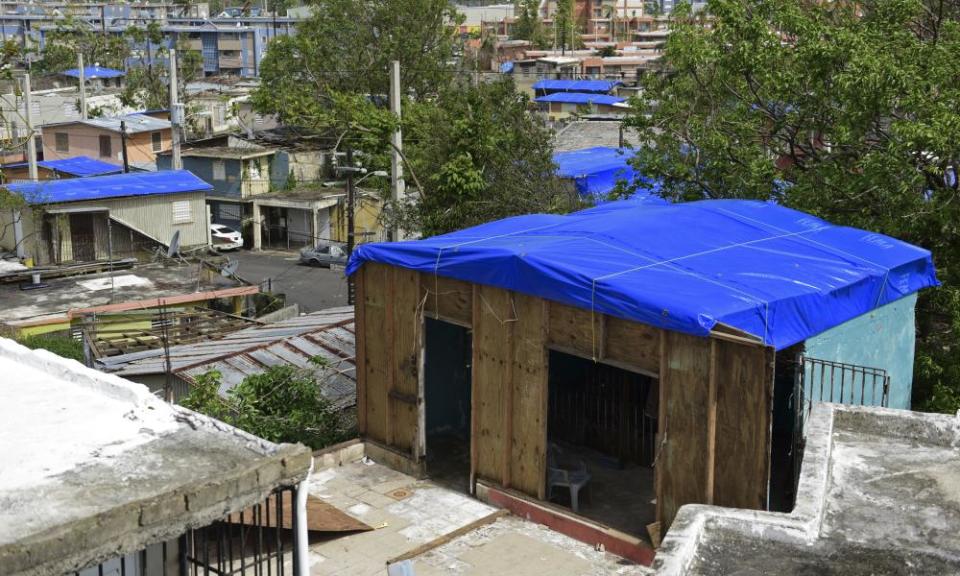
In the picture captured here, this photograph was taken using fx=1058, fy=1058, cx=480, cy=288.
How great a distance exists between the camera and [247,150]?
4116 cm

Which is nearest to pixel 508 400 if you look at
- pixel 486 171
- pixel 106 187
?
pixel 486 171

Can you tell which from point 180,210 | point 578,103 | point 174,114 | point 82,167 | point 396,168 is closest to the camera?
point 396,168

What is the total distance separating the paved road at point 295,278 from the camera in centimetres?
3173

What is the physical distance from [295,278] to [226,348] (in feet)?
59.2

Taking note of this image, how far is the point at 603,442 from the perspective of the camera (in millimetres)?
12914

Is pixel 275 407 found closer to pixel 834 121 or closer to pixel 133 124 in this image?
pixel 834 121

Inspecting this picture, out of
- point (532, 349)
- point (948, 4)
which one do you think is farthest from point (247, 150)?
point (532, 349)

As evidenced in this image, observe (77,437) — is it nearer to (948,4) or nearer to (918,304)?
(918,304)

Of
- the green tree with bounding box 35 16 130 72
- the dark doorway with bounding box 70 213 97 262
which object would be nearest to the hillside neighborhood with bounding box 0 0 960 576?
the dark doorway with bounding box 70 213 97 262

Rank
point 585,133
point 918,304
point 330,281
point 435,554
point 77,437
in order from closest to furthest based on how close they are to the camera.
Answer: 1. point 77,437
2. point 435,554
3. point 918,304
4. point 330,281
5. point 585,133

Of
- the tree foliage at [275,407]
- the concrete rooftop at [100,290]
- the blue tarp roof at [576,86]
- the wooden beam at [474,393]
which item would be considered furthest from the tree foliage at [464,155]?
the blue tarp roof at [576,86]

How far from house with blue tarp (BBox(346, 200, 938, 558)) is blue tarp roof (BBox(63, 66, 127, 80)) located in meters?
59.3

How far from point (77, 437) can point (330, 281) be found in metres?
27.9

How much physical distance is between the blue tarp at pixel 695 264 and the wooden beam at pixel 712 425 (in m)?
0.34
